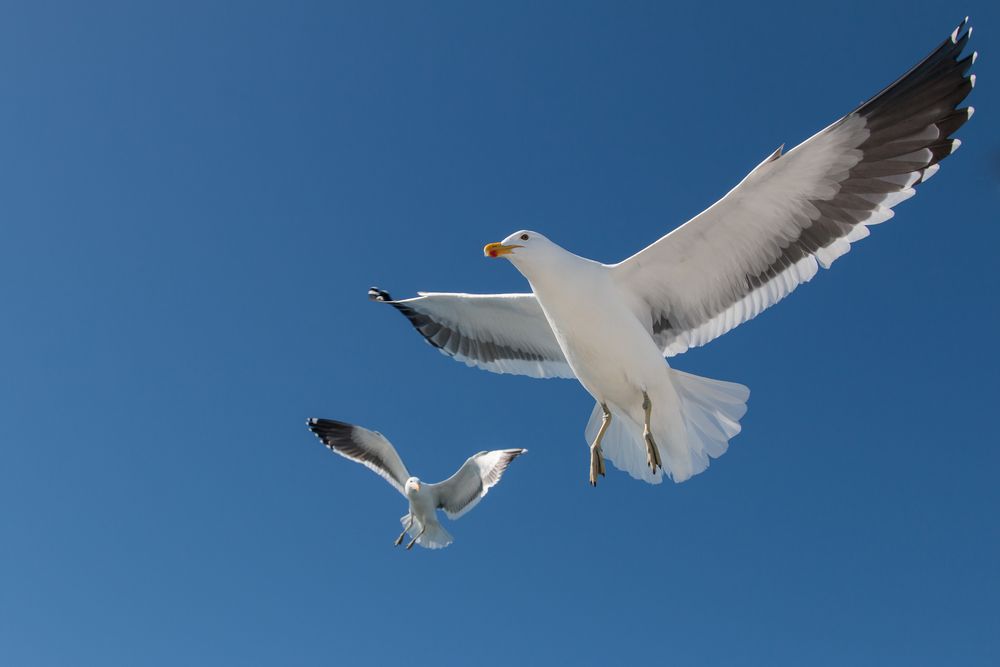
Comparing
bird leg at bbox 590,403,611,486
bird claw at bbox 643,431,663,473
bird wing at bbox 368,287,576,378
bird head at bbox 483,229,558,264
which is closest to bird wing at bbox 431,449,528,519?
bird wing at bbox 368,287,576,378

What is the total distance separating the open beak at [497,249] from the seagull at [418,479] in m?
4.70

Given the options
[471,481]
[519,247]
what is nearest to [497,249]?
[519,247]

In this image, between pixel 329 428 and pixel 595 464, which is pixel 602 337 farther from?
pixel 329 428

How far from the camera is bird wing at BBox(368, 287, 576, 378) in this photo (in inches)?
258

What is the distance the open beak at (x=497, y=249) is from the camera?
5391 millimetres

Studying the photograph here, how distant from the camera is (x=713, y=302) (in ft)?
19.0

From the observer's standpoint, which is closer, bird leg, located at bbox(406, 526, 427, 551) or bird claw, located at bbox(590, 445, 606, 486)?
bird claw, located at bbox(590, 445, 606, 486)

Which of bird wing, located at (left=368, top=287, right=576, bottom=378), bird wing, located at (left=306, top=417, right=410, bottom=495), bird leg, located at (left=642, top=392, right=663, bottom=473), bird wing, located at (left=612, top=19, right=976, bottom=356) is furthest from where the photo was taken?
bird wing, located at (left=306, top=417, right=410, bottom=495)

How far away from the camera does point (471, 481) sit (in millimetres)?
10305

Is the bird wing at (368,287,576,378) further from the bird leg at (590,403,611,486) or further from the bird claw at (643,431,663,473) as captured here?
the bird claw at (643,431,663,473)

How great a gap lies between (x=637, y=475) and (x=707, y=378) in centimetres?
71

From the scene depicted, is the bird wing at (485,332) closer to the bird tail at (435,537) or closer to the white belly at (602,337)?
the white belly at (602,337)

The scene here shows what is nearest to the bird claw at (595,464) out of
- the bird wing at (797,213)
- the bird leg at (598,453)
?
the bird leg at (598,453)

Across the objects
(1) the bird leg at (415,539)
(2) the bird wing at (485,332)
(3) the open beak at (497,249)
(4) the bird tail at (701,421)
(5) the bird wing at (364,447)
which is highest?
(5) the bird wing at (364,447)
